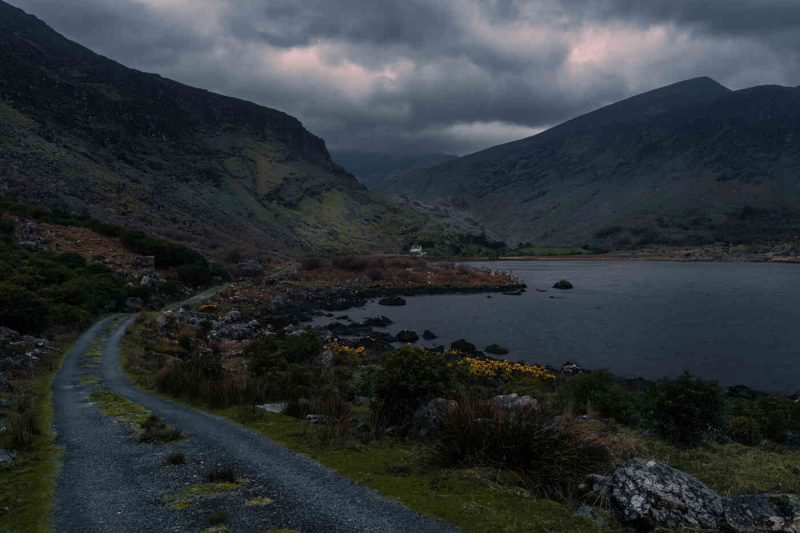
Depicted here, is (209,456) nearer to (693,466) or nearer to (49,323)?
(693,466)

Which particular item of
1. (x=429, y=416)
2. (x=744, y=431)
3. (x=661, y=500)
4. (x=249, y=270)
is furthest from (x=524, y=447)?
(x=249, y=270)

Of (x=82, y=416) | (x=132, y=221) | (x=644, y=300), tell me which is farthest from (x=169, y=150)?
(x=82, y=416)

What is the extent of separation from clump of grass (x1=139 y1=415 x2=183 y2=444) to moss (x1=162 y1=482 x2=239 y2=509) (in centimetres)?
337

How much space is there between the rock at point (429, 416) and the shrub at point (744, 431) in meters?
10.4

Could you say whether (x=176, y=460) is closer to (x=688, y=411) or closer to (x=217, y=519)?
(x=217, y=519)

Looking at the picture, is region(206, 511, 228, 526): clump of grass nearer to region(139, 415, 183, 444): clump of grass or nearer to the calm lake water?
region(139, 415, 183, 444): clump of grass

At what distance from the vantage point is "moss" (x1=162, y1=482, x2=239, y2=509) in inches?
340

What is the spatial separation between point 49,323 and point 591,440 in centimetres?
3285

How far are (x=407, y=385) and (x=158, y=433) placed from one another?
6585 mm

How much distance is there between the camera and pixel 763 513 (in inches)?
295

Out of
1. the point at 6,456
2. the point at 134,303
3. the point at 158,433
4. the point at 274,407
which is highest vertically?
the point at 6,456

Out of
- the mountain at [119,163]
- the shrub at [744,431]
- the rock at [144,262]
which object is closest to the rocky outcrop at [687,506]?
the shrub at [744,431]

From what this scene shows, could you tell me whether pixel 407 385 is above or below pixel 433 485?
above

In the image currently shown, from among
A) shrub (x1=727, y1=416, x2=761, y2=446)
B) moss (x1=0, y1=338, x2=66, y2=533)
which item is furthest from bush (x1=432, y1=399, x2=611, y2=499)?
shrub (x1=727, y1=416, x2=761, y2=446)
